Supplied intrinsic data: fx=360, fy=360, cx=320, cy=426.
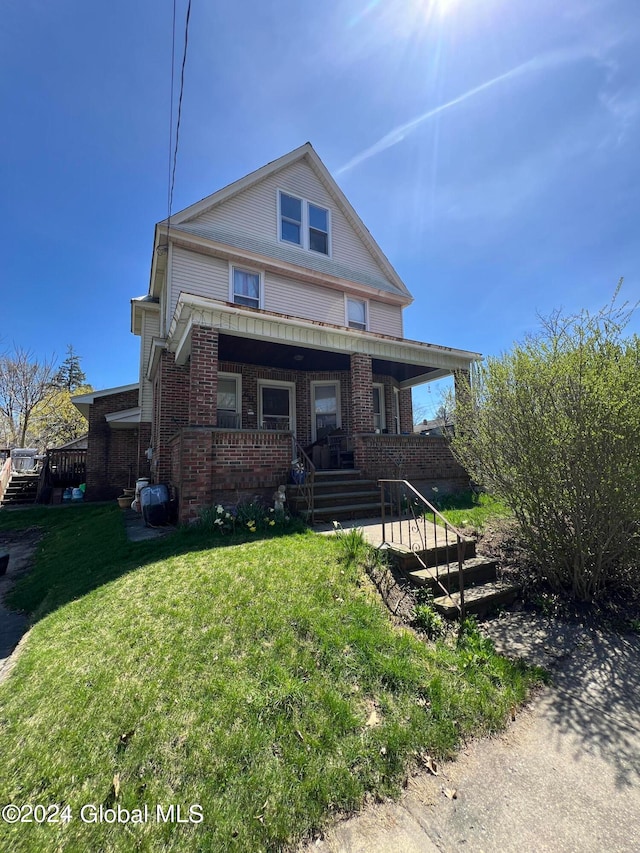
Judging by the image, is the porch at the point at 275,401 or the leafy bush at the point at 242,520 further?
the porch at the point at 275,401

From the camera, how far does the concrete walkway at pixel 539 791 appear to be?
1.81 meters

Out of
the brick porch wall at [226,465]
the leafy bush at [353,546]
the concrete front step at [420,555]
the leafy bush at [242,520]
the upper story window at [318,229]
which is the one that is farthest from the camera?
the upper story window at [318,229]

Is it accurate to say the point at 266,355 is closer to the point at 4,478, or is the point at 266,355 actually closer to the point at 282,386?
the point at 282,386

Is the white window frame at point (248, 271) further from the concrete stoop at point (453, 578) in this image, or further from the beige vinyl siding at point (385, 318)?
the concrete stoop at point (453, 578)

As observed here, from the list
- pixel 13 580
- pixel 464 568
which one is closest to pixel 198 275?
pixel 13 580

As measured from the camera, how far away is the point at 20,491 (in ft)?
52.9

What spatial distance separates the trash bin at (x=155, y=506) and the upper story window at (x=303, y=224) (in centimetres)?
883

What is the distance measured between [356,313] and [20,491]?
654 inches

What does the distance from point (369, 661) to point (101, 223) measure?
15.6 metres

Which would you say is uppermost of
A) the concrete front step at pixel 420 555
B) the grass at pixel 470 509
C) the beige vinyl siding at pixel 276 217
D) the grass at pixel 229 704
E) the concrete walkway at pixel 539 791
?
the beige vinyl siding at pixel 276 217

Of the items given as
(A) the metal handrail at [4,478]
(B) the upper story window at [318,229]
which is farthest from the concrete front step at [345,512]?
(A) the metal handrail at [4,478]

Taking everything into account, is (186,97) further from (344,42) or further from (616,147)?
(616,147)

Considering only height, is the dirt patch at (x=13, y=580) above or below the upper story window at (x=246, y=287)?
below

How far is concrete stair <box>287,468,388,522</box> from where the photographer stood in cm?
683
